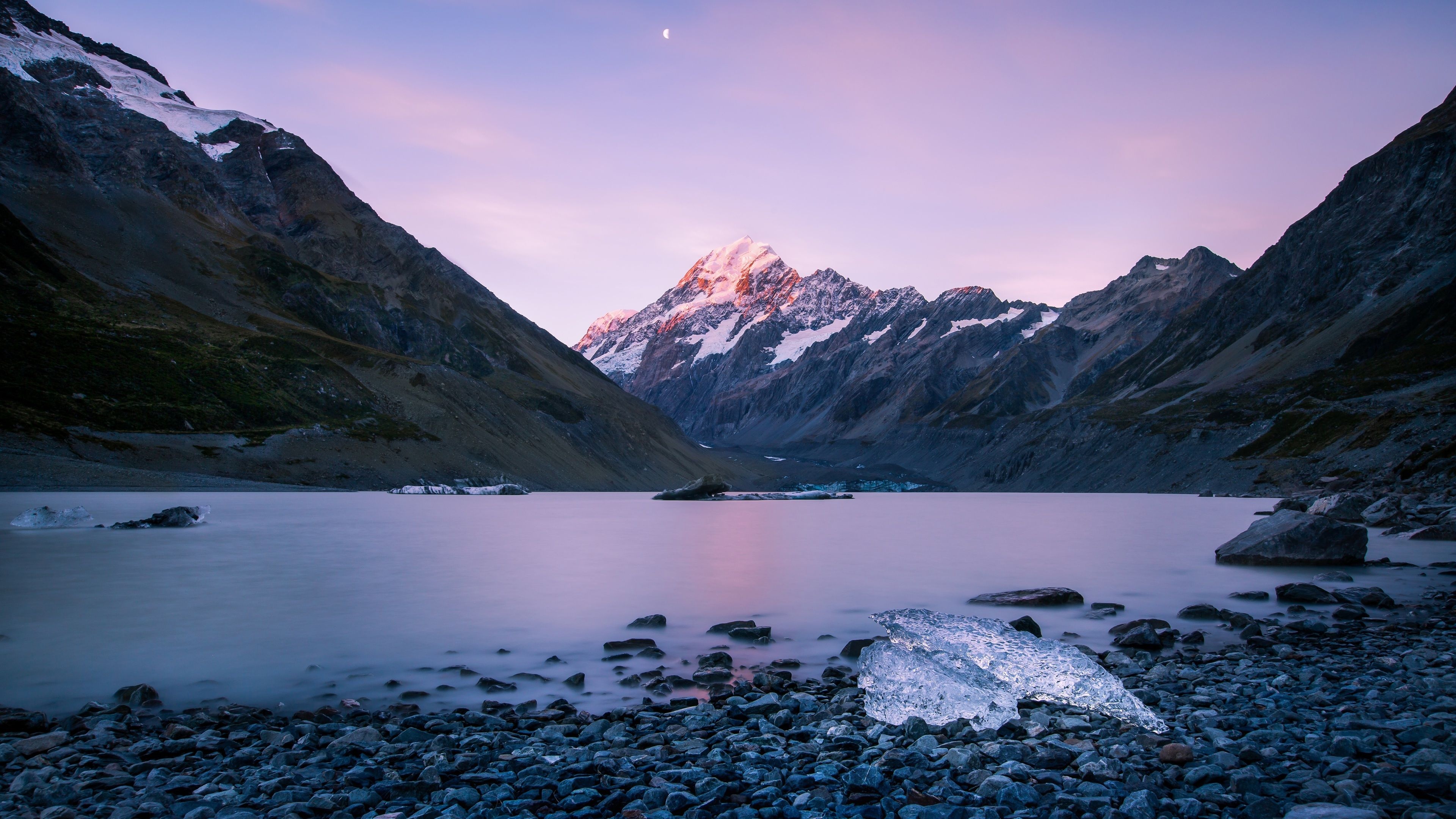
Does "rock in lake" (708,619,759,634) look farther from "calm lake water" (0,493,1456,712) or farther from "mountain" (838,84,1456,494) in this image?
"mountain" (838,84,1456,494)

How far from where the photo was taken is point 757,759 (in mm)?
A: 8938

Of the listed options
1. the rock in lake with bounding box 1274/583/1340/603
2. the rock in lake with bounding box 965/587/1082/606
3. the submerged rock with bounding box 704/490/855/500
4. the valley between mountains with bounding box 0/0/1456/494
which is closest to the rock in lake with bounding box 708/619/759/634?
the rock in lake with bounding box 965/587/1082/606

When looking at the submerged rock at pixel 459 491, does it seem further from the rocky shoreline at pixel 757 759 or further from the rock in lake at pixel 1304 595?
the rock in lake at pixel 1304 595

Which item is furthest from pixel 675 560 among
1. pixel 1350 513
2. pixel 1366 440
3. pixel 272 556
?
pixel 1366 440

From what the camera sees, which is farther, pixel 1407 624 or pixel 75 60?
pixel 75 60

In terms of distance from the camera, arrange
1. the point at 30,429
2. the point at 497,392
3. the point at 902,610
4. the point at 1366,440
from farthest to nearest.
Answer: the point at 497,392
the point at 1366,440
the point at 30,429
the point at 902,610

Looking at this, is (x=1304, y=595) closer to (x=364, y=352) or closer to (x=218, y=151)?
(x=364, y=352)

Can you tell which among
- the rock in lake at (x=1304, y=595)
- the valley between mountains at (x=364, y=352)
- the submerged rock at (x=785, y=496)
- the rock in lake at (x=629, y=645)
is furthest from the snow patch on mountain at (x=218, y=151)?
the rock in lake at (x=1304, y=595)

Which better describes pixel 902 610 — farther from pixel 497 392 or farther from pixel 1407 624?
pixel 497 392

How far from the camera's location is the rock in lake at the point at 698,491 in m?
118

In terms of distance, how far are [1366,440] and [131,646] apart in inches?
4802

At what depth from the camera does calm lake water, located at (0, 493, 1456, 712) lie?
1404 centimetres

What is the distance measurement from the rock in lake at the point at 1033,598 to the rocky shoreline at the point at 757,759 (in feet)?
31.1

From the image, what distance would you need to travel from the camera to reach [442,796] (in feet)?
25.7
